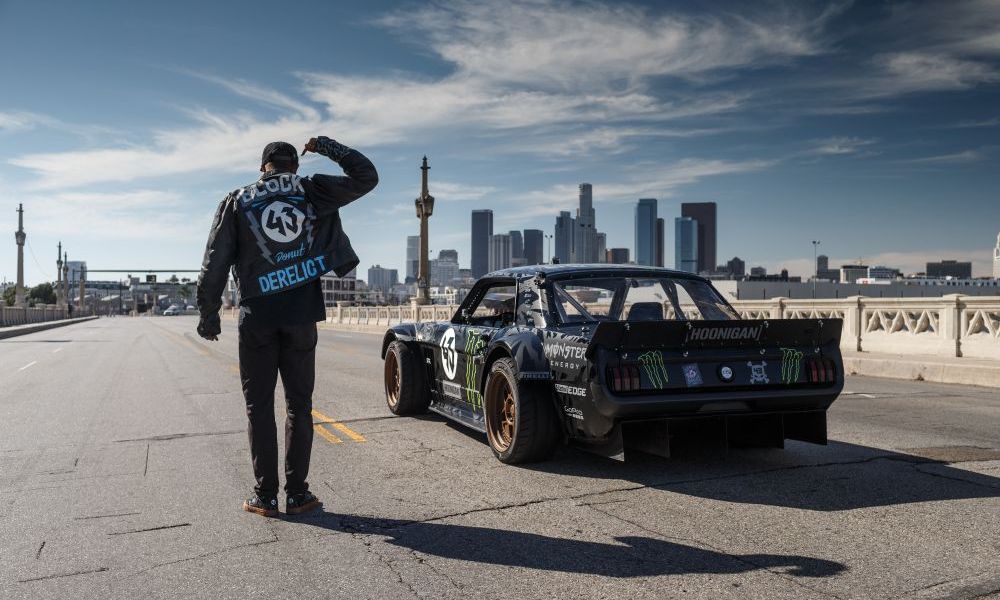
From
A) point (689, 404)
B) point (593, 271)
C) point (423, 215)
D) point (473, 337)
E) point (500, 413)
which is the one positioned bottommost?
point (500, 413)

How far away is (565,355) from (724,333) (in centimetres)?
108

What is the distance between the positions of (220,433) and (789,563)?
18.6 feet

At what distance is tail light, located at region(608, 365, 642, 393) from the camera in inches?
200

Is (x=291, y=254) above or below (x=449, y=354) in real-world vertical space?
above

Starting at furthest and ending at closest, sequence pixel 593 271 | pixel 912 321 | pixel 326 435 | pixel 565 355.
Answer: pixel 912 321 < pixel 326 435 < pixel 593 271 < pixel 565 355

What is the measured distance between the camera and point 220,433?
25.4 ft

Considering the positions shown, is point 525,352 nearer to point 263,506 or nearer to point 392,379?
point 263,506

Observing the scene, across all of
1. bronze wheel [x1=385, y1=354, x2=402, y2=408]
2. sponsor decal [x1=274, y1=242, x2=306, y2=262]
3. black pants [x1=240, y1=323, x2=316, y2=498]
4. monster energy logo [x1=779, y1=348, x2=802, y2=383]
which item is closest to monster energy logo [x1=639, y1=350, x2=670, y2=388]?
monster energy logo [x1=779, y1=348, x2=802, y2=383]

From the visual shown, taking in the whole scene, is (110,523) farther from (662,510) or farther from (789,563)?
(789,563)

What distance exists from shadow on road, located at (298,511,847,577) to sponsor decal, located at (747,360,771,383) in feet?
5.67

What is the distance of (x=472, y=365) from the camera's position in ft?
22.0

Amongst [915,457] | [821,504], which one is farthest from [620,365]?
[915,457]

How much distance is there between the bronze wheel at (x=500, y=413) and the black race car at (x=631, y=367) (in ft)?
0.04

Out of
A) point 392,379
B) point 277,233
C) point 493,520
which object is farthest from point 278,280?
point 392,379
